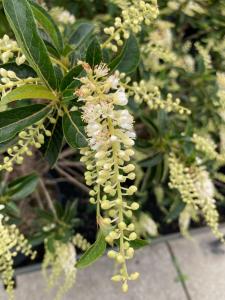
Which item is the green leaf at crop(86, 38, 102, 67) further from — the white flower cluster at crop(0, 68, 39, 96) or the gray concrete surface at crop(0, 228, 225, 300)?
the gray concrete surface at crop(0, 228, 225, 300)

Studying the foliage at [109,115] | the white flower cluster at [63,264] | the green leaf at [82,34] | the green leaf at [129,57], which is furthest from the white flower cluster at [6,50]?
the white flower cluster at [63,264]

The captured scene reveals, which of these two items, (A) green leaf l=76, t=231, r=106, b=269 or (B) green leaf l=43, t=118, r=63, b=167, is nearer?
(A) green leaf l=76, t=231, r=106, b=269

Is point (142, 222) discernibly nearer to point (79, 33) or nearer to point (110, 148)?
point (79, 33)

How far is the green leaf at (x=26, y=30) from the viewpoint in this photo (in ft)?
2.44

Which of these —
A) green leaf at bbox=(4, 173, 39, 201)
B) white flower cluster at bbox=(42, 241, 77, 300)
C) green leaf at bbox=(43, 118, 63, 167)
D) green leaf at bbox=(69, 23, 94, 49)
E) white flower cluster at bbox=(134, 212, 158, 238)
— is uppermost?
green leaf at bbox=(69, 23, 94, 49)

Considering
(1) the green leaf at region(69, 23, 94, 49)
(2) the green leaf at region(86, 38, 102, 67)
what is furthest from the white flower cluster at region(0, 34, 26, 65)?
(1) the green leaf at region(69, 23, 94, 49)

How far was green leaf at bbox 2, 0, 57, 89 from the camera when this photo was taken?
2.44 ft

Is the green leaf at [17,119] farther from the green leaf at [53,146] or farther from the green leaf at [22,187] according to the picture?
the green leaf at [22,187]

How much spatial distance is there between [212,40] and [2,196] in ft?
3.42

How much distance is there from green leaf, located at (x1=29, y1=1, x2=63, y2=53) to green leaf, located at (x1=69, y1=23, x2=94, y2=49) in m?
0.16

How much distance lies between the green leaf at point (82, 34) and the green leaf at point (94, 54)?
1.17 feet

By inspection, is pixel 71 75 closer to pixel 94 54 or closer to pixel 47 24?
pixel 94 54

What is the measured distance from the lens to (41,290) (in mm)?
1906

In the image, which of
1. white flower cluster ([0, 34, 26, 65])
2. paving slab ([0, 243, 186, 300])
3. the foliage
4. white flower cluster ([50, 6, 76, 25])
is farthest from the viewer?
paving slab ([0, 243, 186, 300])
